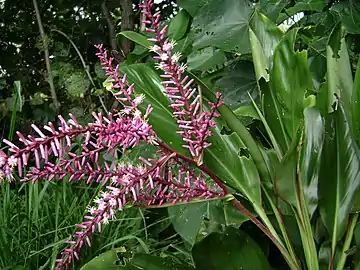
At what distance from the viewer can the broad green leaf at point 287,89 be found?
2.05ft

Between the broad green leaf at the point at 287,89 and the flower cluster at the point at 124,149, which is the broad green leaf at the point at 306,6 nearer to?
the broad green leaf at the point at 287,89

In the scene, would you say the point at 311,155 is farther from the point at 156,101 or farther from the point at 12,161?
the point at 12,161

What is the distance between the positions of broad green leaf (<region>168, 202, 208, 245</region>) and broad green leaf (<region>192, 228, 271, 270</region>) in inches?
10.4

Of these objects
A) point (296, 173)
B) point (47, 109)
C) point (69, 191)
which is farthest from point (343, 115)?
point (47, 109)

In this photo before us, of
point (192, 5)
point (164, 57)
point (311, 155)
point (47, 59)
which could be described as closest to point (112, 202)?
point (164, 57)

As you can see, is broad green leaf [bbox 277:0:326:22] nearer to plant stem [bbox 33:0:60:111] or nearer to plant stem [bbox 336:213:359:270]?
plant stem [bbox 336:213:359:270]

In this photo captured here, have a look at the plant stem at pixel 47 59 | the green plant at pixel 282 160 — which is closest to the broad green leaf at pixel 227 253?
the green plant at pixel 282 160

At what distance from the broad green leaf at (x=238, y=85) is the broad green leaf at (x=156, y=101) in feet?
1.00

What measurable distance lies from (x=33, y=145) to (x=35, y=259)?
2.17 feet

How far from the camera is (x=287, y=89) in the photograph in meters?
0.64

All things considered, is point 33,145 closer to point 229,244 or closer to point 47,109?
point 229,244

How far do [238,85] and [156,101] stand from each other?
1.12ft

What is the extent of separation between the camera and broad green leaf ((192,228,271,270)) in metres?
0.63

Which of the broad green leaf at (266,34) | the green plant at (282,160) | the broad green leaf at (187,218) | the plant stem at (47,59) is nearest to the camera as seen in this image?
the green plant at (282,160)
